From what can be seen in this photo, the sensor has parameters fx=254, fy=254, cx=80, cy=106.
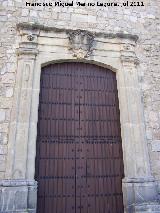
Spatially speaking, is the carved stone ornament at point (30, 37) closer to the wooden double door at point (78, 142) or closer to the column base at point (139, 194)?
the wooden double door at point (78, 142)

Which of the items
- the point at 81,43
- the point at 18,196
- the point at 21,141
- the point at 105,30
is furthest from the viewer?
the point at 105,30

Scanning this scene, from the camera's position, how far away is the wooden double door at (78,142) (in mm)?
4102

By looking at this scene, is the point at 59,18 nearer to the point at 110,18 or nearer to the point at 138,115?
the point at 110,18

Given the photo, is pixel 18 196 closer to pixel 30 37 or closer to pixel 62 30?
pixel 30 37

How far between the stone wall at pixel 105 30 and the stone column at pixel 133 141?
18 cm

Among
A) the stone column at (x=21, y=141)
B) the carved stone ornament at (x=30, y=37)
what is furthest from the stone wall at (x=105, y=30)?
the carved stone ornament at (x=30, y=37)

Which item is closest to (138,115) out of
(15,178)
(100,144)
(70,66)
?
(100,144)

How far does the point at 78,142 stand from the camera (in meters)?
4.41

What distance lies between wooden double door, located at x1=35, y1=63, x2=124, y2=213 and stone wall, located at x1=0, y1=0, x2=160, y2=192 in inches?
22.7

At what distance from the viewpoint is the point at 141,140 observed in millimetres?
4426

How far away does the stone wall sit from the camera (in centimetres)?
442

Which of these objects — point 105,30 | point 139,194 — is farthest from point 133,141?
point 105,30

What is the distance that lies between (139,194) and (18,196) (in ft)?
6.14

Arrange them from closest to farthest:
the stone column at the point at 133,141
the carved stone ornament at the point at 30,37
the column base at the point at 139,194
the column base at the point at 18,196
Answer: the column base at the point at 18,196 < the column base at the point at 139,194 < the stone column at the point at 133,141 < the carved stone ornament at the point at 30,37
